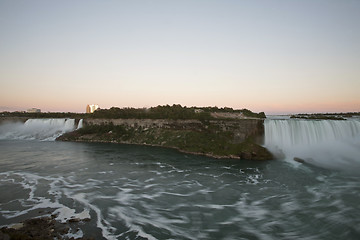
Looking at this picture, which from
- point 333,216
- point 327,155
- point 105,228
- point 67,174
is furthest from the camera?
point 327,155

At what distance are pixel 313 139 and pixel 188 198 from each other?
26642 mm

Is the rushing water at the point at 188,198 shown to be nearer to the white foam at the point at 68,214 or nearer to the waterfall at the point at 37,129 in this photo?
the white foam at the point at 68,214

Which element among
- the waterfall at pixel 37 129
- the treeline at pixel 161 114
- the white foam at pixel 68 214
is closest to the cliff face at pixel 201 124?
the treeline at pixel 161 114

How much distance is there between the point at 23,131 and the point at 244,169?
181 feet

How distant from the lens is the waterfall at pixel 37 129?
2108 inches

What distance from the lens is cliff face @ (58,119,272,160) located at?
106ft

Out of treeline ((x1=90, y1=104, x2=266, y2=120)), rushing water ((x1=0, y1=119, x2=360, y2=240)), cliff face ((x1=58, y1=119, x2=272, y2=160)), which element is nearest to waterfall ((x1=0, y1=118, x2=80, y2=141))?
cliff face ((x1=58, y1=119, x2=272, y2=160))

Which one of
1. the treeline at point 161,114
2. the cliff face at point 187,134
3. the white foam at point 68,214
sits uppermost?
the treeline at point 161,114

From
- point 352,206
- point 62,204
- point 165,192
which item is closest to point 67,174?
point 62,204

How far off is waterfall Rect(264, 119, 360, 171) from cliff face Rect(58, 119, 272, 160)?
2.60m

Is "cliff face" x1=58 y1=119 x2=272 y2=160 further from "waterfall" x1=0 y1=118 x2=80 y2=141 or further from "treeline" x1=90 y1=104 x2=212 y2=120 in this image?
"waterfall" x1=0 y1=118 x2=80 y2=141

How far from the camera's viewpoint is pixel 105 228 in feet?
37.4

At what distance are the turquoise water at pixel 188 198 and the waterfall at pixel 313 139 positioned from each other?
6814mm

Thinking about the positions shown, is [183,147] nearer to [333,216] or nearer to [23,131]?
[333,216]
